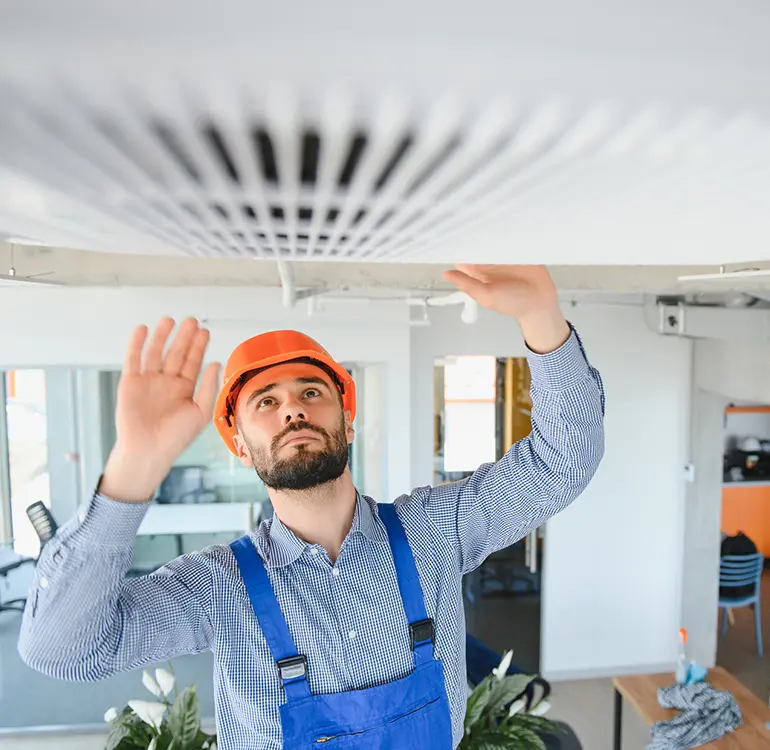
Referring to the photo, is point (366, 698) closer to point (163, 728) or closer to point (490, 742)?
point (490, 742)

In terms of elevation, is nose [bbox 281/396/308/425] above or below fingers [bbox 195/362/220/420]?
below

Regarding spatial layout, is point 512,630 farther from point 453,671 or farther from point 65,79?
point 65,79

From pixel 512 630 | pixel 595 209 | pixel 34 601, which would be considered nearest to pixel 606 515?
pixel 512 630

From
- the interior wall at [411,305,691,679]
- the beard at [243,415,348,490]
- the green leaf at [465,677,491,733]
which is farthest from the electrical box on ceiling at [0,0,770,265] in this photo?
the interior wall at [411,305,691,679]

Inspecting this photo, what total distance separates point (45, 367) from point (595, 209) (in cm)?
424

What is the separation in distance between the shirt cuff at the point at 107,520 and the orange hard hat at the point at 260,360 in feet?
2.03

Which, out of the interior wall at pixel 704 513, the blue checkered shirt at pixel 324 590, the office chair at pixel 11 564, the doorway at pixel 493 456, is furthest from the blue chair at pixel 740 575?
the office chair at pixel 11 564

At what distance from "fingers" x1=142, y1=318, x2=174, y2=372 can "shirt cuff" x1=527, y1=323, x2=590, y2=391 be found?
622mm

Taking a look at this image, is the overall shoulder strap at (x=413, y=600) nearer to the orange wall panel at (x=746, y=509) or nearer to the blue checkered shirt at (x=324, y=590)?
the blue checkered shirt at (x=324, y=590)

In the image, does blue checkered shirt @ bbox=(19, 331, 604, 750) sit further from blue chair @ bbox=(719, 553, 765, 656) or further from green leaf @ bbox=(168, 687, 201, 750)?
blue chair @ bbox=(719, 553, 765, 656)

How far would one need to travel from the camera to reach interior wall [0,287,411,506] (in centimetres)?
391

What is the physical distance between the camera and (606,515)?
5.06 meters

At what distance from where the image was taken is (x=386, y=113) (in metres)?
0.25

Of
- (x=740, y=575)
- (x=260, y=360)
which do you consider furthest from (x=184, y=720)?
(x=740, y=575)
